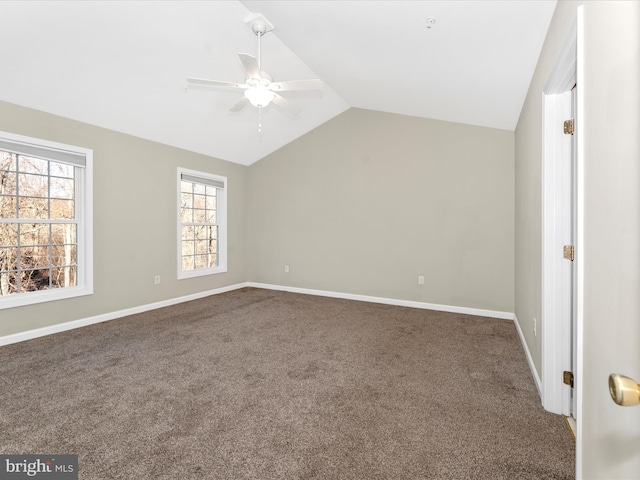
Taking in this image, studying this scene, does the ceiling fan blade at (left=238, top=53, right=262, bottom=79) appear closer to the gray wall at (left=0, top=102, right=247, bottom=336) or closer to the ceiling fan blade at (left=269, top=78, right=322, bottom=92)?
the ceiling fan blade at (left=269, top=78, right=322, bottom=92)

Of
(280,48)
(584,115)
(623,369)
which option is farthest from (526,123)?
(623,369)

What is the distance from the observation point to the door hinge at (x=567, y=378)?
2041 mm

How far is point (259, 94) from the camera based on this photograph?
2.81 metres

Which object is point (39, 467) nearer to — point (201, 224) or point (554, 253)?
point (554, 253)

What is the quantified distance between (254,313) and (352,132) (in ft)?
10.6

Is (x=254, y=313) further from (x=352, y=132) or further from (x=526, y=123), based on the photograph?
(x=526, y=123)

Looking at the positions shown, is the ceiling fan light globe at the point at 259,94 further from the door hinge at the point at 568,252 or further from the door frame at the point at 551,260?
the door hinge at the point at 568,252

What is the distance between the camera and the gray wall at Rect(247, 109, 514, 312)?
4438mm

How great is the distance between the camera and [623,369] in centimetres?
89

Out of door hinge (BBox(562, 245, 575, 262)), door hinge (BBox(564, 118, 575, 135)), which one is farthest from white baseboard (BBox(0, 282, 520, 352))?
door hinge (BBox(564, 118, 575, 135))

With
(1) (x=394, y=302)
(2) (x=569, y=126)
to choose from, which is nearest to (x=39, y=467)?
(2) (x=569, y=126)

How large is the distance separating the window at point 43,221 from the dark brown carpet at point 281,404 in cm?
67

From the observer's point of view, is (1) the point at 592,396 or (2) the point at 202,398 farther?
(2) the point at 202,398

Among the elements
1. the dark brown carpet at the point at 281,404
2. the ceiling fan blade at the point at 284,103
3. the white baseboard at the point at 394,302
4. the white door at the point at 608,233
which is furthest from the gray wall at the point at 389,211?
the white door at the point at 608,233
